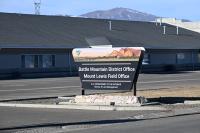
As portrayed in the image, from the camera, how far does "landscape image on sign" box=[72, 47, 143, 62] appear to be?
20.9m

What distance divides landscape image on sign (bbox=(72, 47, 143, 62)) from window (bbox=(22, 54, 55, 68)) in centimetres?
3470

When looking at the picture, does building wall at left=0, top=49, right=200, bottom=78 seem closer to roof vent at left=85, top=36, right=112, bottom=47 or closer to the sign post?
roof vent at left=85, top=36, right=112, bottom=47

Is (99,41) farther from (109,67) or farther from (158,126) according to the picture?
(158,126)

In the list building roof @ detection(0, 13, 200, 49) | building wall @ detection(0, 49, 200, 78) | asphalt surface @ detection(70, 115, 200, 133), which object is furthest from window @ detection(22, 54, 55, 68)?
asphalt surface @ detection(70, 115, 200, 133)

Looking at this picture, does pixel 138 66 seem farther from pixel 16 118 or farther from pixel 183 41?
pixel 183 41

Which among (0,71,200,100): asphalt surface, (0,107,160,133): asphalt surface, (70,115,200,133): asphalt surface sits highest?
(0,71,200,100): asphalt surface

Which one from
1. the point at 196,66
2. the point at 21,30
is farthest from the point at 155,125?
the point at 196,66

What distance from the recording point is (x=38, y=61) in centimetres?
5800

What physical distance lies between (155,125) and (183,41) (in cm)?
6445

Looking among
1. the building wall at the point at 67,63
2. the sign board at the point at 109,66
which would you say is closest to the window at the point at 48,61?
the building wall at the point at 67,63

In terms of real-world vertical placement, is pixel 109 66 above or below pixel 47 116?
above

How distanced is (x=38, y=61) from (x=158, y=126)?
145ft

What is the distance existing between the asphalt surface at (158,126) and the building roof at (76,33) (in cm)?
A: 3770

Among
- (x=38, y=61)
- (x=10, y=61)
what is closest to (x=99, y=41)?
(x=38, y=61)
